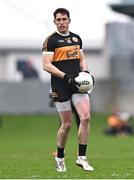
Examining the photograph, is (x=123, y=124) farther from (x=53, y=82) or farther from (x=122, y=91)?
(x=53, y=82)

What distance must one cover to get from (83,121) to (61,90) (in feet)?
1.92

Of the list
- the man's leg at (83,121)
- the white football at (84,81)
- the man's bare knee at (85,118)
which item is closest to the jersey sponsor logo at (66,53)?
the white football at (84,81)

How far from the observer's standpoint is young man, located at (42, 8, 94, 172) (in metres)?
13.1

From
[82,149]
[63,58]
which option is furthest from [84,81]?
[82,149]

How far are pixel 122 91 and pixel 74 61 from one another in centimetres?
3137

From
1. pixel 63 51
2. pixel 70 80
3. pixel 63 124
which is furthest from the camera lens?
pixel 63 124

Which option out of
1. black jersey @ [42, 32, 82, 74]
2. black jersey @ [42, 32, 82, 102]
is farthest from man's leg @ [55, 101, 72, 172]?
black jersey @ [42, 32, 82, 74]

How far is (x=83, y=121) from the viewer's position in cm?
1311

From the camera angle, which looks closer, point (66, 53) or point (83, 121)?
point (83, 121)

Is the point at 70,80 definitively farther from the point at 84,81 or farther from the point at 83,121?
the point at 83,121

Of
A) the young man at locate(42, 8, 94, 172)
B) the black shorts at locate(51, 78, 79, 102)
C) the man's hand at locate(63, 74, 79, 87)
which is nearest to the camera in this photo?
the man's hand at locate(63, 74, 79, 87)

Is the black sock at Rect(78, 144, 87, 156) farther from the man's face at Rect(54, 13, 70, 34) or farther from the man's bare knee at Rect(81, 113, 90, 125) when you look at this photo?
the man's face at Rect(54, 13, 70, 34)

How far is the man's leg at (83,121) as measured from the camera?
13109mm

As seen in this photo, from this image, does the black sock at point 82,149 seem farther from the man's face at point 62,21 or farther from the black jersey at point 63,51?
the man's face at point 62,21
